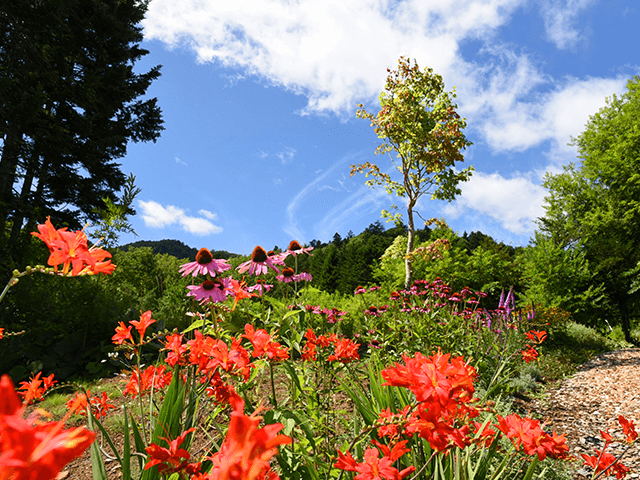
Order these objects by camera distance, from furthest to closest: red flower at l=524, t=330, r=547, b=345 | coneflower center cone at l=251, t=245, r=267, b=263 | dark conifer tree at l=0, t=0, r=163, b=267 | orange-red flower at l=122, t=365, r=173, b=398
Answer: dark conifer tree at l=0, t=0, r=163, b=267, red flower at l=524, t=330, r=547, b=345, coneflower center cone at l=251, t=245, r=267, b=263, orange-red flower at l=122, t=365, r=173, b=398

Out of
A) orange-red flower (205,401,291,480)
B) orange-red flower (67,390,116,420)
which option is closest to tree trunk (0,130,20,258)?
orange-red flower (67,390,116,420)

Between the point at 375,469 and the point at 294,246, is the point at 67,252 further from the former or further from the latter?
the point at 294,246

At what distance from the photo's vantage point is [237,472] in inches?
15.8

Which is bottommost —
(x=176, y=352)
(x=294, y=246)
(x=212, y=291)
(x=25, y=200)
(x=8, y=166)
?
(x=176, y=352)

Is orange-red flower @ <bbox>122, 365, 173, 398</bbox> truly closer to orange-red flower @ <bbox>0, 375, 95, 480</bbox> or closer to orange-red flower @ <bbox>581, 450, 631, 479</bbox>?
orange-red flower @ <bbox>0, 375, 95, 480</bbox>

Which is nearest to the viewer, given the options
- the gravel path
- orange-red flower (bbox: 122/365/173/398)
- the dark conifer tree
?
orange-red flower (bbox: 122/365/173/398)

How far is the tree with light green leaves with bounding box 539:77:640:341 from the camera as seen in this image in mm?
8969

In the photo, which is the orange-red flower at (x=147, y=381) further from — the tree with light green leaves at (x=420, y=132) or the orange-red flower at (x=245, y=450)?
the tree with light green leaves at (x=420, y=132)

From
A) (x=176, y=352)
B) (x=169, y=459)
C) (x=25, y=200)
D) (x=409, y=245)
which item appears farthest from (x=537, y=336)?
(x=25, y=200)

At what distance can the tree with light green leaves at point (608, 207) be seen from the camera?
353 inches

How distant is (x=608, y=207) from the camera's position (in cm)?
1088

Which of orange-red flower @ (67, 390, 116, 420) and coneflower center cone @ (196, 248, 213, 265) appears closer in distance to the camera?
orange-red flower @ (67, 390, 116, 420)

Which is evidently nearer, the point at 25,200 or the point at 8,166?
the point at 8,166

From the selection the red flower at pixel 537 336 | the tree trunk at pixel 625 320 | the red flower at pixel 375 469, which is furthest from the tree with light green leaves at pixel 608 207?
the red flower at pixel 375 469
